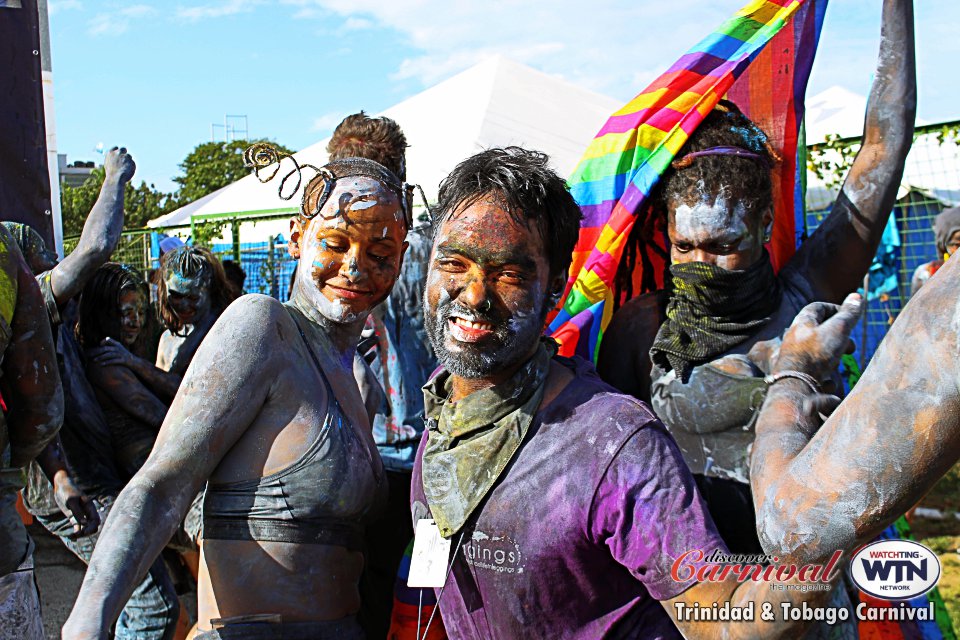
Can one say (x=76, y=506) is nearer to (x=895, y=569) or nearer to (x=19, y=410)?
(x=19, y=410)

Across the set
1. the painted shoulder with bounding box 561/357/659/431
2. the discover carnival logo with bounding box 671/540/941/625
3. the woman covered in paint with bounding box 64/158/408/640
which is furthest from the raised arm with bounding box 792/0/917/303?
the woman covered in paint with bounding box 64/158/408/640

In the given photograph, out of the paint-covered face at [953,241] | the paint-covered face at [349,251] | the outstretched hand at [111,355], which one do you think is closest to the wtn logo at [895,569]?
the paint-covered face at [349,251]

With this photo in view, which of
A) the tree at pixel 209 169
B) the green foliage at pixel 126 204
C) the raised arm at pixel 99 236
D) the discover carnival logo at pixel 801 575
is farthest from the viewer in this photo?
the tree at pixel 209 169

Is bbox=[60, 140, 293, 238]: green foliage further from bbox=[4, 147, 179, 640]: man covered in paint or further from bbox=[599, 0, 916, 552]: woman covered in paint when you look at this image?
bbox=[599, 0, 916, 552]: woman covered in paint

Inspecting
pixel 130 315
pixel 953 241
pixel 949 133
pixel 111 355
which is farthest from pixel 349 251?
pixel 949 133

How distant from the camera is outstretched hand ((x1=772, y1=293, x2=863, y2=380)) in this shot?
60.3 inches

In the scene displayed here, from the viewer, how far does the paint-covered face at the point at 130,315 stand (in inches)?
169

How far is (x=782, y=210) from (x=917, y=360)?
2064 millimetres

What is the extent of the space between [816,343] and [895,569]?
49 centimetres

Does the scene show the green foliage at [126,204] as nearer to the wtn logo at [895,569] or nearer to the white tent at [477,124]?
the white tent at [477,124]

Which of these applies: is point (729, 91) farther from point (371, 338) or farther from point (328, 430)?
point (328, 430)

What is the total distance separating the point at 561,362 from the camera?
76.0 inches

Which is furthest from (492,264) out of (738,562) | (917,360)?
(917,360)

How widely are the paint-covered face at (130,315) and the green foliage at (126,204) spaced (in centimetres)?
1315
